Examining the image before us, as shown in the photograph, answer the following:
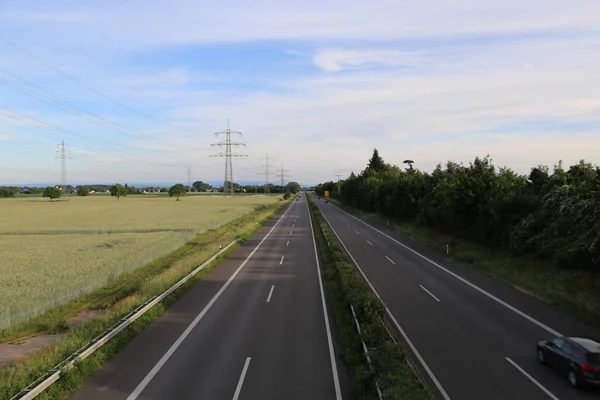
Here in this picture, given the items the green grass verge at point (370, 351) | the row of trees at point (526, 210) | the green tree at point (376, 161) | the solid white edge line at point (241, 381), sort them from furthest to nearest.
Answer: the green tree at point (376, 161), the row of trees at point (526, 210), the solid white edge line at point (241, 381), the green grass verge at point (370, 351)

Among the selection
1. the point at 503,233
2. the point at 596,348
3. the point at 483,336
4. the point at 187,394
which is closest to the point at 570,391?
the point at 596,348

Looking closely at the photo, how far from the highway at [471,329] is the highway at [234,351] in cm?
278

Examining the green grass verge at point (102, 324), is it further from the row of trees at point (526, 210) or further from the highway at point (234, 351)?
the row of trees at point (526, 210)

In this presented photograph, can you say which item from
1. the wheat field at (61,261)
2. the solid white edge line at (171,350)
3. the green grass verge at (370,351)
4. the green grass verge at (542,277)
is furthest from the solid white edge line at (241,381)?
the green grass verge at (542,277)

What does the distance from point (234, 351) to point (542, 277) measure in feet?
53.2

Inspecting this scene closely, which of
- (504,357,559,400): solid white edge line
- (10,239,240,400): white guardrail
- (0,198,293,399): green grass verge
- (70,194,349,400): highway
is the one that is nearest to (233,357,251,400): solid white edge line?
(70,194,349,400): highway

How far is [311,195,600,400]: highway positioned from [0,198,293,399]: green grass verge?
8.72 m

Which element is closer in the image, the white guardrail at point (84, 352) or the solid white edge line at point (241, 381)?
the white guardrail at point (84, 352)

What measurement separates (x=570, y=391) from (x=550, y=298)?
9296 mm

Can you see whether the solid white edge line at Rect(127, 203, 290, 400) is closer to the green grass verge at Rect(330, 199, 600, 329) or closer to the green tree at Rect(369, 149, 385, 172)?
the green grass verge at Rect(330, 199, 600, 329)

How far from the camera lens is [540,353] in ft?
39.3

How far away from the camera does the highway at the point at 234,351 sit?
1032 cm

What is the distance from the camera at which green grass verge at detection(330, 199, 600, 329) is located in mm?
16969

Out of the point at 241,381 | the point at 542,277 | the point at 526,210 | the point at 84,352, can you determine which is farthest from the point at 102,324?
the point at 526,210
